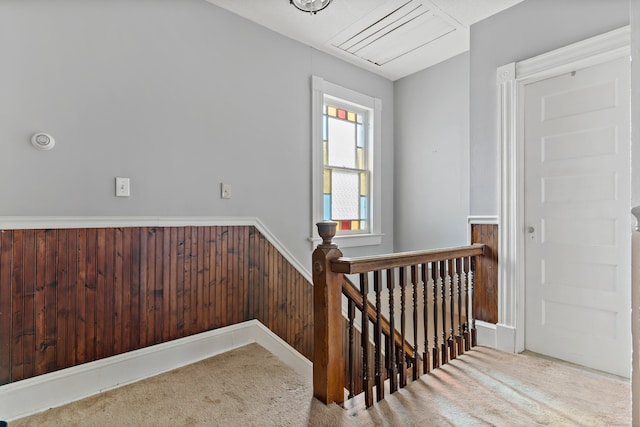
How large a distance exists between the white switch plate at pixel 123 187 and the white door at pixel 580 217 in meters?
2.60

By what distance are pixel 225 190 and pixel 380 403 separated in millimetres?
1691

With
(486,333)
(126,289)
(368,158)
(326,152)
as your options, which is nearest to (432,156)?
(368,158)

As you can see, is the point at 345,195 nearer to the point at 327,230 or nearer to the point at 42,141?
the point at 327,230

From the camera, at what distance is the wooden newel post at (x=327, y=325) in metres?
1.62

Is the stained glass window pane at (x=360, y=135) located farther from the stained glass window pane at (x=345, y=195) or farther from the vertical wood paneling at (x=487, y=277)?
the vertical wood paneling at (x=487, y=277)

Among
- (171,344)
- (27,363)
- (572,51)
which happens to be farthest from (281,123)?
(27,363)

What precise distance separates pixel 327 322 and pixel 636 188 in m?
1.24

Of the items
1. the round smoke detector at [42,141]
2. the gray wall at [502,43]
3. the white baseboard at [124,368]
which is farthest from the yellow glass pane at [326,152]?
the round smoke detector at [42,141]

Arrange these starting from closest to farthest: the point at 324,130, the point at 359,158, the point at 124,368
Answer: the point at 124,368 → the point at 324,130 → the point at 359,158

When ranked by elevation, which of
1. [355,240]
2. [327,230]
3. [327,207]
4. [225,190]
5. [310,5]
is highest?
[310,5]

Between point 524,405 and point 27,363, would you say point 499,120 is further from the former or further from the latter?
point 27,363

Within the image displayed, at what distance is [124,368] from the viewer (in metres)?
1.96

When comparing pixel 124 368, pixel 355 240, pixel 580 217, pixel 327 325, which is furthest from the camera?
pixel 355 240

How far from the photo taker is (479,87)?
2.54m
